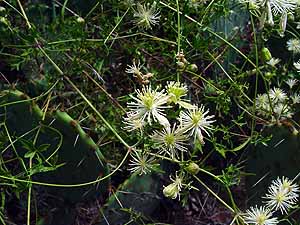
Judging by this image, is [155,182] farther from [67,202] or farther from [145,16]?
[145,16]

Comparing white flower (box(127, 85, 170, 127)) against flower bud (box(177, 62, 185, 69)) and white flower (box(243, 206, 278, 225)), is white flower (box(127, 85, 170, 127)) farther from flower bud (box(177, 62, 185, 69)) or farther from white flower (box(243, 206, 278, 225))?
white flower (box(243, 206, 278, 225))

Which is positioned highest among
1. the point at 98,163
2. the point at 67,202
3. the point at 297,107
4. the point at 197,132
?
the point at 197,132

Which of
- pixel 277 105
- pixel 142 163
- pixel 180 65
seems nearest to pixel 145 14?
pixel 180 65

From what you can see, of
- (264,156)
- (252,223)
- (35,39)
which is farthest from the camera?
A: (264,156)

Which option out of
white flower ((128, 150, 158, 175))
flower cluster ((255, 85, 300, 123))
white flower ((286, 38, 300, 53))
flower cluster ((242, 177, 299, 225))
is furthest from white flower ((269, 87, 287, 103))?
white flower ((128, 150, 158, 175))

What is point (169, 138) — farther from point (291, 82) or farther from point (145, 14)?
point (291, 82)

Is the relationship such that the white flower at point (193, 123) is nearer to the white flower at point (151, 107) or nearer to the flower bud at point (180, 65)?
the white flower at point (151, 107)

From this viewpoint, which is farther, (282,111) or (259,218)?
(282,111)

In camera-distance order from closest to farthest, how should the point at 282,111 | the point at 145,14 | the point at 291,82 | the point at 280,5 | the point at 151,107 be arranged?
the point at 151,107 → the point at 280,5 → the point at 145,14 → the point at 282,111 → the point at 291,82

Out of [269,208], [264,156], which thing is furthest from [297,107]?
[269,208]

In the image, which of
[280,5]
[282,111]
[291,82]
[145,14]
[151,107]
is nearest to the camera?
[151,107]

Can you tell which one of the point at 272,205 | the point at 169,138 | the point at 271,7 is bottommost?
the point at 272,205
